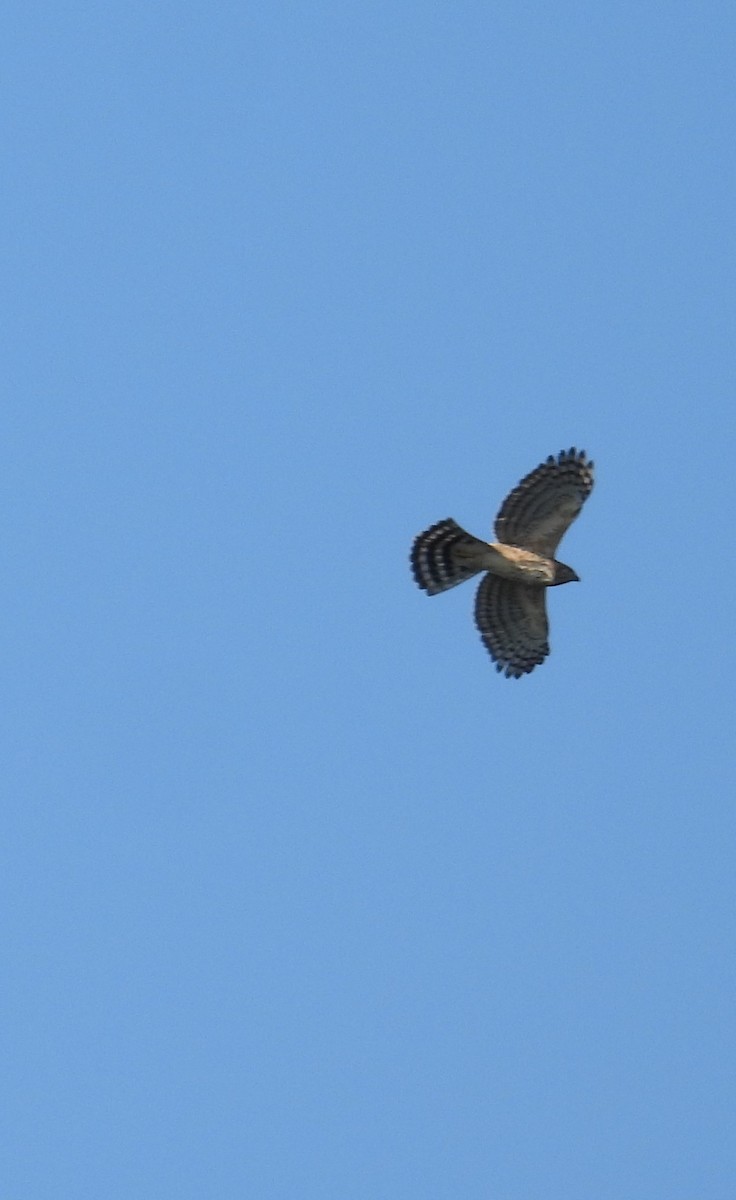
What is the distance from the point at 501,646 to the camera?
109 ft

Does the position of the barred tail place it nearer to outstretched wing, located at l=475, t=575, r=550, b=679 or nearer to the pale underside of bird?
the pale underside of bird

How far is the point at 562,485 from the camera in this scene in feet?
106

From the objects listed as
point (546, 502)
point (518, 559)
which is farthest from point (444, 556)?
point (546, 502)

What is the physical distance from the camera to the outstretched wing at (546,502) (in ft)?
106

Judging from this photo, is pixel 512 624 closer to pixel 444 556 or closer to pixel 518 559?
pixel 518 559

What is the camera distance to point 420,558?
31.7 m

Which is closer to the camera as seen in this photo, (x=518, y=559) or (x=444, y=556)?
(x=444, y=556)

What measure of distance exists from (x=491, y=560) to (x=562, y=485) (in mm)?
1249

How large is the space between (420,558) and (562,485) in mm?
1961

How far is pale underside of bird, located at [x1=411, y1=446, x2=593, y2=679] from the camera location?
1251 inches

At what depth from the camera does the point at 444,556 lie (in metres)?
31.8

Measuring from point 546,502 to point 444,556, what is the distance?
1.48 meters

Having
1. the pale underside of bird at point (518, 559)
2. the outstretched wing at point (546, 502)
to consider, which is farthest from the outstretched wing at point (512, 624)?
the outstretched wing at point (546, 502)

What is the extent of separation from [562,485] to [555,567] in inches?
36.6
